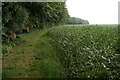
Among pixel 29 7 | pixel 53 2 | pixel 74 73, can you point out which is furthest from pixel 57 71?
pixel 29 7

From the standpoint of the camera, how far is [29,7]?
10352mm

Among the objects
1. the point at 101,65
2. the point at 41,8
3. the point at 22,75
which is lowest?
the point at 22,75

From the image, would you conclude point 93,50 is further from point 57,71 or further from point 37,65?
point 37,65

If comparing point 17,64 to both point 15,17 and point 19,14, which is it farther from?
point 19,14

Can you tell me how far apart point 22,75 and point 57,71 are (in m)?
1.14

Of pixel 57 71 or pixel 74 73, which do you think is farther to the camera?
pixel 57 71

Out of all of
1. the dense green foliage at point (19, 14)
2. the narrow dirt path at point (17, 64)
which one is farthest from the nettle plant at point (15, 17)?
the narrow dirt path at point (17, 64)

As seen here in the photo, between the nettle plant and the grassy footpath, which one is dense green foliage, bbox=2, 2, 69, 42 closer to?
the nettle plant

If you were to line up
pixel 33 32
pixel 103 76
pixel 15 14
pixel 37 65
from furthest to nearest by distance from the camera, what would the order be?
pixel 33 32
pixel 15 14
pixel 37 65
pixel 103 76

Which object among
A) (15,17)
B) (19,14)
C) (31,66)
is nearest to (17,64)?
(31,66)

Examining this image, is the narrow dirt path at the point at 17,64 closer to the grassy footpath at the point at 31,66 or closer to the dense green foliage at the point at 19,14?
the grassy footpath at the point at 31,66

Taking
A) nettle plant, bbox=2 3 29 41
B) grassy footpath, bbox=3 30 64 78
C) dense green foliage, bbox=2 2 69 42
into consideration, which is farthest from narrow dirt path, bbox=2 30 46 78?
nettle plant, bbox=2 3 29 41

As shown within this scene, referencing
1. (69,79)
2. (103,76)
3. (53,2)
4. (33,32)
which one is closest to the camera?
(103,76)

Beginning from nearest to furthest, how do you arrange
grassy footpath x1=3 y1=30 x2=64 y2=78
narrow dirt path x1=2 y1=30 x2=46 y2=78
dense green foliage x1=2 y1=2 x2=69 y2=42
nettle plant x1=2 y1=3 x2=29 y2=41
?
grassy footpath x1=3 y1=30 x2=64 y2=78, narrow dirt path x1=2 y1=30 x2=46 y2=78, dense green foliage x1=2 y1=2 x2=69 y2=42, nettle plant x1=2 y1=3 x2=29 y2=41
